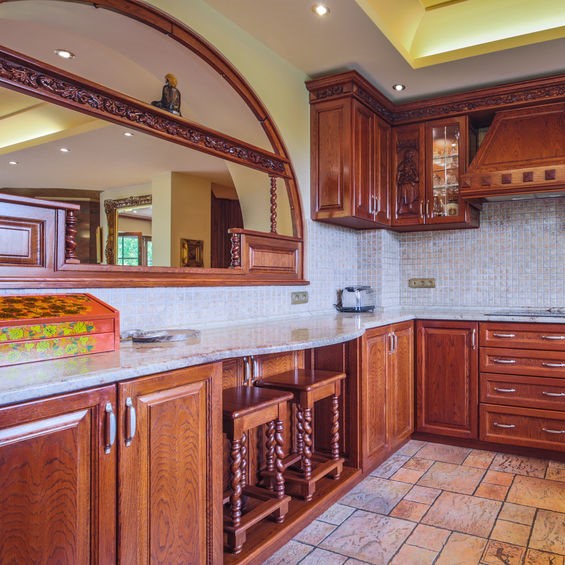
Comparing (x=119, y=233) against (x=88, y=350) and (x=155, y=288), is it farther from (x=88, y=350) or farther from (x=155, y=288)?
(x=88, y=350)

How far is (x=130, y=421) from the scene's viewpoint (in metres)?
1.37

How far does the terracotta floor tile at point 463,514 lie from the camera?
231cm

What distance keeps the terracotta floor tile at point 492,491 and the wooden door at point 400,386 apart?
0.58 meters

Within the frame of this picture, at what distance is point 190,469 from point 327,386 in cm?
104

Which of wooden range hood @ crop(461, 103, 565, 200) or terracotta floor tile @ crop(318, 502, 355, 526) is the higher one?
wooden range hood @ crop(461, 103, 565, 200)

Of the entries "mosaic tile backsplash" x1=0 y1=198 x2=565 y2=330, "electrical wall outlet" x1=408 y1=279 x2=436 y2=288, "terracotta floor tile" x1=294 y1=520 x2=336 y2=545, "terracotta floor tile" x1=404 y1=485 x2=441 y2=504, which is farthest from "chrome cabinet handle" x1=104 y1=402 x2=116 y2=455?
"electrical wall outlet" x1=408 y1=279 x2=436 y2=288

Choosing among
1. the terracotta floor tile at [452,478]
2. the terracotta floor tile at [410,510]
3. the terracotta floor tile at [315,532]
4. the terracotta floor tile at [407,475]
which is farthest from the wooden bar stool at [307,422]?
the terracotta floor tile at [452,478]

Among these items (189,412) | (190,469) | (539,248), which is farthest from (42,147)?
(539,248)

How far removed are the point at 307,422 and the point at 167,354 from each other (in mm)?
976

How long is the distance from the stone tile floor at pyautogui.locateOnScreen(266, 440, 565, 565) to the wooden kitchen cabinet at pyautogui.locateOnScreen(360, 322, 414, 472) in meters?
0.17

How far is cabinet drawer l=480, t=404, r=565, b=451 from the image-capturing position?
3131 mm

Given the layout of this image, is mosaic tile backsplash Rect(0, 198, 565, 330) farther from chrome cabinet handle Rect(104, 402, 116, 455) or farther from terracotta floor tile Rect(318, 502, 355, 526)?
chrome cabinet handle Rect(104, 402, 116, 455)

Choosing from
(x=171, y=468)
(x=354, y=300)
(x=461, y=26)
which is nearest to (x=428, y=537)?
(x=171, y=468)

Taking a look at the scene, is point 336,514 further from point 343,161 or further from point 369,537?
point 343,161
